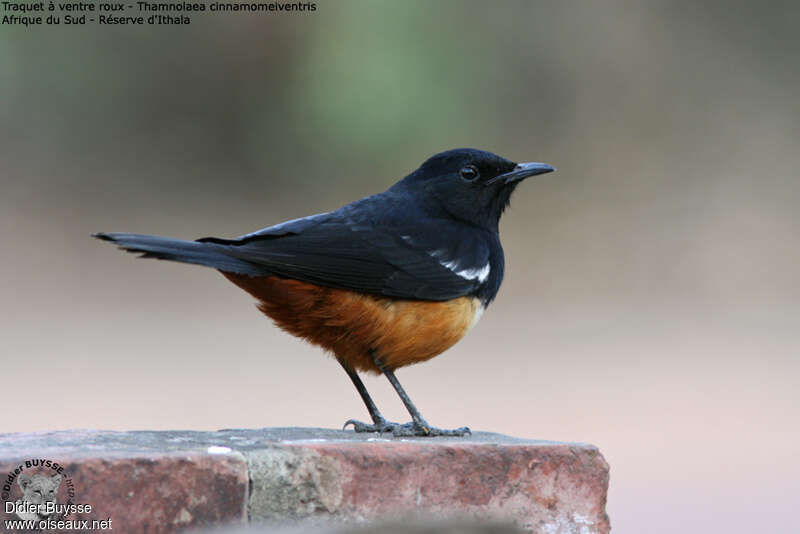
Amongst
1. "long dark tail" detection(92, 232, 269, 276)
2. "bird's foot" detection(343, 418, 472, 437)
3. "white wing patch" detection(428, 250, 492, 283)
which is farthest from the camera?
"white wing patch" detection(428, 250, 492, 283)

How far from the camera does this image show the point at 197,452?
2838mm

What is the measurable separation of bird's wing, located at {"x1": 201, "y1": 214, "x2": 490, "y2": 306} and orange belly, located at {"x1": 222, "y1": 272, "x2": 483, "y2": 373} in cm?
4

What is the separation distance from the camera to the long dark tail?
311cm

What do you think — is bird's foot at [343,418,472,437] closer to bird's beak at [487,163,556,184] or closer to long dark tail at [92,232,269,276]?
long dark tail at [92,232,269,276]

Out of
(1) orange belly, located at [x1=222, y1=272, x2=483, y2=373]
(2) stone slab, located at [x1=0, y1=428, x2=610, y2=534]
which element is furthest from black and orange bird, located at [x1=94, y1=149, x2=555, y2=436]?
(2) stone slab, located at [x1=0, y1=428, x2=610, y2=534]

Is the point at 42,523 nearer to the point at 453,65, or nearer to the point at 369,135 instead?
the point at 369,135

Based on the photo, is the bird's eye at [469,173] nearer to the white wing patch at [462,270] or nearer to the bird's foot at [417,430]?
the white wing patch at [462,270]

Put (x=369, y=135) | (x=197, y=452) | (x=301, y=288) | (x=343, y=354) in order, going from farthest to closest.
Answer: (x=369, y=135) < (x=343, y=354) < (x=301, y=288) < (x=197, y=452)

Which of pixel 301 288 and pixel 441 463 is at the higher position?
pixel 301 288

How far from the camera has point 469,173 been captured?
14.2 ft

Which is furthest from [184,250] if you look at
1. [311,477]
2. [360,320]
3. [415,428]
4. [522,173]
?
[522,173]

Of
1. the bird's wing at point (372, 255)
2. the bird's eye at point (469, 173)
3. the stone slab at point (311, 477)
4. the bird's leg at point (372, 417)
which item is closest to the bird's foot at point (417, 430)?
the bird's leg at point (372, 417)

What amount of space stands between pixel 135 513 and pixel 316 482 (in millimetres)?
526

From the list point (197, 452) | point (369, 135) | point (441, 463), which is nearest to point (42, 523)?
point (197, 452)
